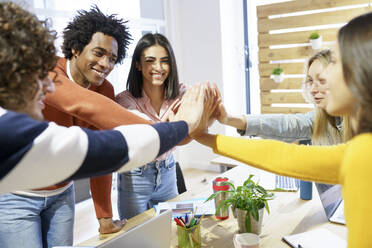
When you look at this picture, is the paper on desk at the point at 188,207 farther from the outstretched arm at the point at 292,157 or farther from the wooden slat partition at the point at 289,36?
the wooden slat partition at the point at 289,36

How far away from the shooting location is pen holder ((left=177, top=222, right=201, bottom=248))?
1277 mm

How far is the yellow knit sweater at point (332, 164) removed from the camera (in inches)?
27.2

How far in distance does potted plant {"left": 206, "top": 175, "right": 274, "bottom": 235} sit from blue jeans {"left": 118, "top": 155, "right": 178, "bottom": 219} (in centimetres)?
64

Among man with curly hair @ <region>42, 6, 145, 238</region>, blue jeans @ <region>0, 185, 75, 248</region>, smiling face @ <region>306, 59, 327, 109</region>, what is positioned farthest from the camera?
smiling face @ <region>306, 59, 327, 109</region>

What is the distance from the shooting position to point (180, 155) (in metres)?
5.26

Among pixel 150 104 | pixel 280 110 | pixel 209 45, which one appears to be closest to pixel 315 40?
pixel 280 110

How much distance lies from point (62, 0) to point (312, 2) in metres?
3.13

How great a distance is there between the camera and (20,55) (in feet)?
2.46

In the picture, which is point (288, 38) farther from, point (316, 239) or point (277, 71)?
point (316, 239)

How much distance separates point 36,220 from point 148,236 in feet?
2.13

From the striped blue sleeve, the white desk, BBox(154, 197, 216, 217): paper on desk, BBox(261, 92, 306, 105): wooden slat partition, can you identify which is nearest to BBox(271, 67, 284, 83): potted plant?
BBox(261, 92, 306, 105): wooden slat partition

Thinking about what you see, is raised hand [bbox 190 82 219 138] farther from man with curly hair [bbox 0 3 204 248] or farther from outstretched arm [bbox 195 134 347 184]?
man with curly hair [bbox 0 3 204 248]

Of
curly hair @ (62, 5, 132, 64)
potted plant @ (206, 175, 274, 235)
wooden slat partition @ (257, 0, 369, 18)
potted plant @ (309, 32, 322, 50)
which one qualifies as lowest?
potted plant @ (206, 175, 274, 235)

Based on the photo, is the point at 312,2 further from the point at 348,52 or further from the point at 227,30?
the point at 348,52
